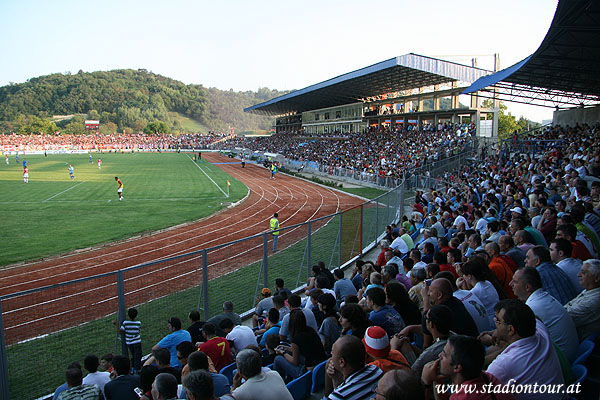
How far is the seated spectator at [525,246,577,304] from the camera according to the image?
16.8ft

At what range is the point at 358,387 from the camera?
10.2 ft

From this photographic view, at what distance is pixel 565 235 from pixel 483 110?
38.8 metres

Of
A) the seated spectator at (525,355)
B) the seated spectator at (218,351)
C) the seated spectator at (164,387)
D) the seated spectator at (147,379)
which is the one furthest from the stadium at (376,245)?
the seated spectator at (147,379)

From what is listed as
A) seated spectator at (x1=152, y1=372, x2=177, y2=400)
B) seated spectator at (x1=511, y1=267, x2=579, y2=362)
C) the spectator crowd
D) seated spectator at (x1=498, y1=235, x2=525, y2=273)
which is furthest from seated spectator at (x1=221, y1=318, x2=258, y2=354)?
seated spectator at (x1=498, y1=235, x2=525, y2=273)

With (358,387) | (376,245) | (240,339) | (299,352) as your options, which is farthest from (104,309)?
(376,245)

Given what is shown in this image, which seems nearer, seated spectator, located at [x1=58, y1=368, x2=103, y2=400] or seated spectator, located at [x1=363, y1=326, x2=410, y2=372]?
seated spectator, located at [x1=363, y1=326, x2=410, y2=372]

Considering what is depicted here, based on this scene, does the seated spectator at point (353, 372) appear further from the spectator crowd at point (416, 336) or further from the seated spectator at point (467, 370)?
the seated spectator at point (467, 370)

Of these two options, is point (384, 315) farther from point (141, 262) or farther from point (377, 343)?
point (141, 262)

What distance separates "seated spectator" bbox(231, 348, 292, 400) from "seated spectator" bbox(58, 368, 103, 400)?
2.08 m

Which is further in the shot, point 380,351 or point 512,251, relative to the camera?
point 512,251

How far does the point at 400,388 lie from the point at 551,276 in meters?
3.91

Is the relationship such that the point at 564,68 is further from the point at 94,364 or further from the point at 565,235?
the point at 94,364

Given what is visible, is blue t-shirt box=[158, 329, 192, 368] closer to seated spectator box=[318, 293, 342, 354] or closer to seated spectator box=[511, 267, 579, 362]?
seated spectator box=[318, 293, 342, 354]

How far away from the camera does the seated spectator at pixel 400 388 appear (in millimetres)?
2393
